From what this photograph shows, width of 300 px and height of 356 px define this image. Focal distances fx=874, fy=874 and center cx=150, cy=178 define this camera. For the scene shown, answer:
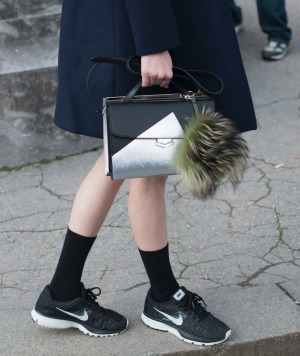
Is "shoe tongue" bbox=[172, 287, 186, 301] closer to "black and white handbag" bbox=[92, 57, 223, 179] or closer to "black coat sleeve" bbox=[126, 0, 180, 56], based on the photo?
"black and white handbag" bbox=[92, 57, 223, 179]

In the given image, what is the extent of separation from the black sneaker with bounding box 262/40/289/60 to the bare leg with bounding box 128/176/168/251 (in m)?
3.28

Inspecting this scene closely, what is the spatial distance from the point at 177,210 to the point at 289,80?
1847 mm

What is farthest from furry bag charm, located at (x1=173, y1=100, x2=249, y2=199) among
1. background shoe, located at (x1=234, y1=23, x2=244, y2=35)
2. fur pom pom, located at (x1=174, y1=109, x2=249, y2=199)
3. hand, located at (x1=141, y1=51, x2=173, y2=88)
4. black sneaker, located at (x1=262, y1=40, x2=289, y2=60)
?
background shoe, located at (x1=234, y1=23, x2=244, y2=35)

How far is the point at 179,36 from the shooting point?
2701 mm

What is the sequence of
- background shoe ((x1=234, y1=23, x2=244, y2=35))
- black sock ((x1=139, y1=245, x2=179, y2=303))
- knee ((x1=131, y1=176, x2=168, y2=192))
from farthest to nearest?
background shoe ((x1=234, y1=23, x2=244, y2=35)) < black sock ((x1=139, y1=245, x2=179, y2=303)) < knee ((x1=131, y1=176, x2=168, y2=192))

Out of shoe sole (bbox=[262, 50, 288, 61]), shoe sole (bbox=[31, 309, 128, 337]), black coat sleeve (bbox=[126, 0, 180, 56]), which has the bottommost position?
shoe sole (bbox=[262, 50, 288, 61])

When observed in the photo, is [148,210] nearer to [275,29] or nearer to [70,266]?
[70,266]

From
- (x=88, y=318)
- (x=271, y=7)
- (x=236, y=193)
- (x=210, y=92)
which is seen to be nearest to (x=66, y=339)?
(x=88, y=318)

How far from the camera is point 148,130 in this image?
2.63 meters

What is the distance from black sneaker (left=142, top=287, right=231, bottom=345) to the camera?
2.98m

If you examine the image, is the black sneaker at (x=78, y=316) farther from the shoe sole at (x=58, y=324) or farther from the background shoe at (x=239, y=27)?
the background shoe at (x=239, y=27)

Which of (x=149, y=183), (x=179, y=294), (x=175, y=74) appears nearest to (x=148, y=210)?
(x=149, y=183)

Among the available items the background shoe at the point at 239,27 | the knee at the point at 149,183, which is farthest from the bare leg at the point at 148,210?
the background shoe at the point at 239,27

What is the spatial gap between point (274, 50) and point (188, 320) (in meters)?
3.33
